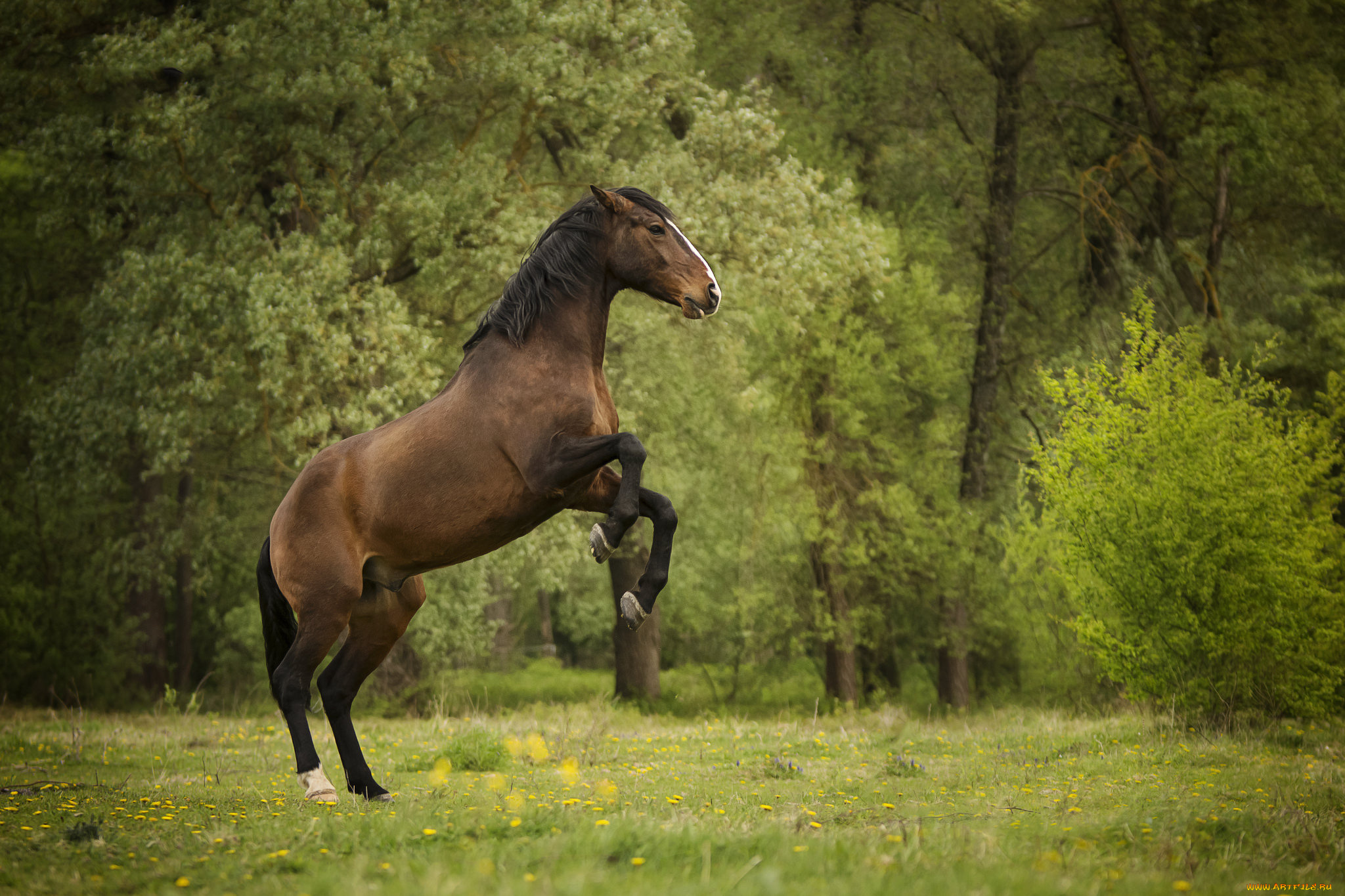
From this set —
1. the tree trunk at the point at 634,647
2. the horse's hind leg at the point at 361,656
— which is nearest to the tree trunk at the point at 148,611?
the tree trunk at the point at 634,647

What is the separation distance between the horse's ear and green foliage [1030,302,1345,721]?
6.53 metres

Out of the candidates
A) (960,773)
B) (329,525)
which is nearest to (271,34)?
Answer: (329,525)

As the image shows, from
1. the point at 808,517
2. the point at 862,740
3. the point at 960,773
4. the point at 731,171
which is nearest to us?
the point at 960,773

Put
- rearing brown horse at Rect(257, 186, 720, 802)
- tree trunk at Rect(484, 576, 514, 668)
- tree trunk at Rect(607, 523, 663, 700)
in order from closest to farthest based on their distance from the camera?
rearing brown horse at Rect(257, 186, 720, 802) < tree trunk at Rect(607, 523, 663, 700) < tree trunk at Rect(484, 576, 514, 668)

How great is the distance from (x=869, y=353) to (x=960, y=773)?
1363 centimetres

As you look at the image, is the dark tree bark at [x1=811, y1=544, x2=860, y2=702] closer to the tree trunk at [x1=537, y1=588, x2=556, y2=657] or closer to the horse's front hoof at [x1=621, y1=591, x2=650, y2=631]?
the horse's front hoof at [x1=621, y1=591, x2=650, y2=631]

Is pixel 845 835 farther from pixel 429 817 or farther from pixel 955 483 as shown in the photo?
pixel 955 483

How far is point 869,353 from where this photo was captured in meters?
20.1

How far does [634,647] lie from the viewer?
2053 cm

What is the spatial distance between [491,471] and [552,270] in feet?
4.34

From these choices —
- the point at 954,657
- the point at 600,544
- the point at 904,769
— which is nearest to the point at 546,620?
the point at 954,657

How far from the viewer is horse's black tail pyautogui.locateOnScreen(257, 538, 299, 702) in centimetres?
654

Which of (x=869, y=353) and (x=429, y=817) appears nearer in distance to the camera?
(x=429, y=817)

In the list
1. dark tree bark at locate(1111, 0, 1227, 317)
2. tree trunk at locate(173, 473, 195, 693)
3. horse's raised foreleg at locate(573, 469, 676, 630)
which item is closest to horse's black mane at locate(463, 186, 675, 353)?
horse's raised foreleg at locate(573, 469, 676, 630)
